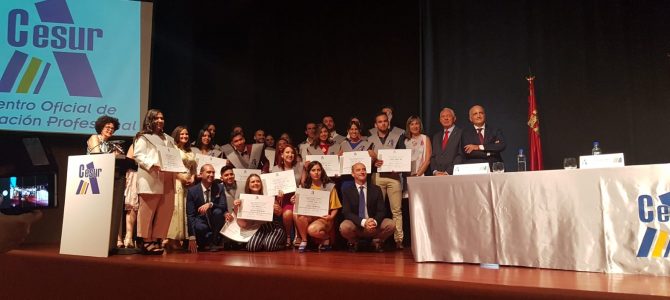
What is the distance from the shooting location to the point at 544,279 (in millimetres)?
2922

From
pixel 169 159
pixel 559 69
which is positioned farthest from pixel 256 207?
pixel 559 69

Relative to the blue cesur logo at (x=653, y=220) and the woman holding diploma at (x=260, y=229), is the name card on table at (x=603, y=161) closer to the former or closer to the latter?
the blue cesur logo at (x=653, y=220)

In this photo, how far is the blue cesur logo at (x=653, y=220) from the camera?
3102mm

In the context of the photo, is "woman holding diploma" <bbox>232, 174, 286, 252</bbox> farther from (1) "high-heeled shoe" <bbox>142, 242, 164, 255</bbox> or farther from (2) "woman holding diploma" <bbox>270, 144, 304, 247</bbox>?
(1) "high-heeled shoe" <bbox>142, 242, 164, 255</bbox>

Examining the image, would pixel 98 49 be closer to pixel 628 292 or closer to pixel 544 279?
pixel 544 279

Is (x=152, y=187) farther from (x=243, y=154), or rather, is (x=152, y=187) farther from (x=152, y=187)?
(x=243, y=154)

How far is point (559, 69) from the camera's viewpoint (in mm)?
6055

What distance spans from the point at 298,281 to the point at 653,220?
2.22 m

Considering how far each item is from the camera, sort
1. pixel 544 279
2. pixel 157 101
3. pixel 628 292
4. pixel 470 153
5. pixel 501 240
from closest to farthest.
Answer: pixel 628 292 → pixel 544 279 → pixel 501 240 → pixel 470 153 → pixel 157 101

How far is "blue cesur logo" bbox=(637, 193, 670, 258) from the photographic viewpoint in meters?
3.10

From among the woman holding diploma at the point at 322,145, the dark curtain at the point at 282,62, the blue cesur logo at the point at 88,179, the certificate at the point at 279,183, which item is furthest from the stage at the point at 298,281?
the dark curtain at the point at 282,62

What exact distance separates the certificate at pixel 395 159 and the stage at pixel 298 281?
141cm

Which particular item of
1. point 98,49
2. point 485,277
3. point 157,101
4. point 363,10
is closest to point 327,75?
point 363,10

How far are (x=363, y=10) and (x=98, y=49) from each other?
3765 millimetres
